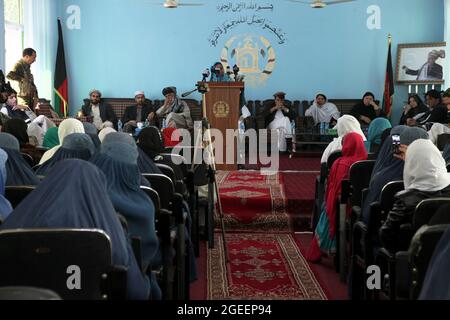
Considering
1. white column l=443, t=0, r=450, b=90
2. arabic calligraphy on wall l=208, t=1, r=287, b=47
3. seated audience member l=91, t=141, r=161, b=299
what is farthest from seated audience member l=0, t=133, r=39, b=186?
white column l=443, t=0, r=450, b=90

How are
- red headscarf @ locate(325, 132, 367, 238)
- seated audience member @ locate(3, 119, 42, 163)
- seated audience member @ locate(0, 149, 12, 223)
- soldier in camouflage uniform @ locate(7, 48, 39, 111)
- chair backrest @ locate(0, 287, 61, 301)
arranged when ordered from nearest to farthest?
chair backrest @ locate(0, 287, 61, 301) < seated audience member @ locate(0, 149, 12, 223) < red headscarf @ locate(325, 132, 367, 238) < seated audience member @ locate(3, 119, 42, 163) < soldier in camouflage uniform @ locate(7, 48, 39, 111)

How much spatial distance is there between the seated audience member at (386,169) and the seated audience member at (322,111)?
7.43m

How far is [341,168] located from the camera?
4637 mm

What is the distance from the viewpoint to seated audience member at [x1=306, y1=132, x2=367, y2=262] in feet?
15.2

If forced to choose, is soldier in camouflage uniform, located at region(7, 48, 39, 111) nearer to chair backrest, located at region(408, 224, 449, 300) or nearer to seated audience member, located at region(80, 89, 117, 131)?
seated audience member, located at region(80, 89, 117, 131)

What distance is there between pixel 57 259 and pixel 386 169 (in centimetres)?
236

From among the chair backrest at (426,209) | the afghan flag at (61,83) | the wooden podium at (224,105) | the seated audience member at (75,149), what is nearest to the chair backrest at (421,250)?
the chair backrest at (426,209)

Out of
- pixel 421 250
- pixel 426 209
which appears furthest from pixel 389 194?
pixel 421 250

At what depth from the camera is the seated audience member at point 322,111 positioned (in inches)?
452

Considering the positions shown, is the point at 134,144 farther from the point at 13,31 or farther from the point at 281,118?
the point at 281,118

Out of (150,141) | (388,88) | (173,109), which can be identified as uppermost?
(388,88)

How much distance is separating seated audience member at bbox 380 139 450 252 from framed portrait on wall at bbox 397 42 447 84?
9.16 m

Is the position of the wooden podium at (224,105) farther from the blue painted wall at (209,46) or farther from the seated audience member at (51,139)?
the blue painted wall at (209,46)
